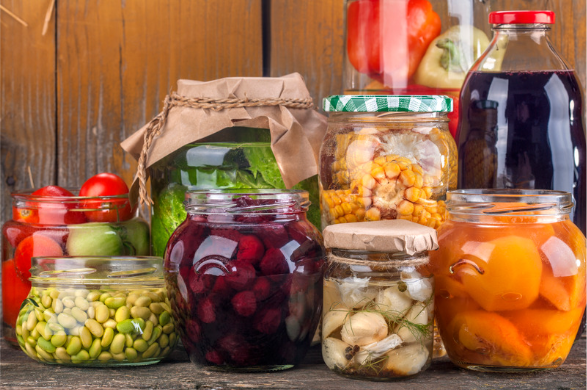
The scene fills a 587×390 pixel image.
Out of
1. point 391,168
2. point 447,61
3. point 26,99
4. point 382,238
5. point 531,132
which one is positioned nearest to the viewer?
point 382,238

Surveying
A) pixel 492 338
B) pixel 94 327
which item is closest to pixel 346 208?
pixel 492 338

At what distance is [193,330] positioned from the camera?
0.78m

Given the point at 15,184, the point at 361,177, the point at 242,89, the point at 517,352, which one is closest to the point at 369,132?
the point at 361,177

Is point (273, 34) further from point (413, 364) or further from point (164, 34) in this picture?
point (413, 364)

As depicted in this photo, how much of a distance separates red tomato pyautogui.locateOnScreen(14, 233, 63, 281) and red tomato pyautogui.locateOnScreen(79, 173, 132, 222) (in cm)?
6

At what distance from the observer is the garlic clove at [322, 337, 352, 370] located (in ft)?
2.46

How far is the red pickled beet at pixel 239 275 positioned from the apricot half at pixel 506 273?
0.24 m

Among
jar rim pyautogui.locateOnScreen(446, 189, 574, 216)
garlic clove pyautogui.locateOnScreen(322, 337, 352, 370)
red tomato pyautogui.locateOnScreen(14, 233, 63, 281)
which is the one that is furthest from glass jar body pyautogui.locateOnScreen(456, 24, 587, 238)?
red tomato pyautogui.locateOnScreen(14, 233, 63, 281)

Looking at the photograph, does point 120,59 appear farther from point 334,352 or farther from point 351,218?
point 334,352

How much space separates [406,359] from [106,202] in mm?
476

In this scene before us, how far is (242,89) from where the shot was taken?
37.6 inches

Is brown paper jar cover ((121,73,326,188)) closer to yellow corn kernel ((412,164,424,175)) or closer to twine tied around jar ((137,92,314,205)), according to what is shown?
twine tied around jar ((137,92,314,205))

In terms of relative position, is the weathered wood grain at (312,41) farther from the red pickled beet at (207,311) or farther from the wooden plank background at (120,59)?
the red pickled beet at (207,311)

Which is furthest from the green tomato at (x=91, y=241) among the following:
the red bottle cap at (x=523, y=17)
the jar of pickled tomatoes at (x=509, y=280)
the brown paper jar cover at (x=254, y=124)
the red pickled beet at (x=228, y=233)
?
the red bottle cap at (x=523, y=17)
